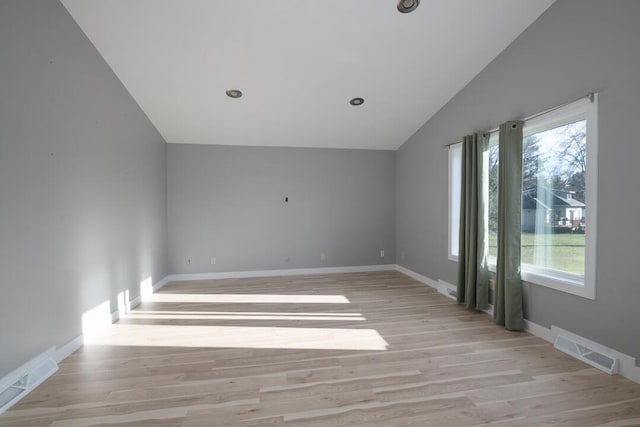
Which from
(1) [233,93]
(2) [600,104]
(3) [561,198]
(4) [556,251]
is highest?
(1) [233,93]

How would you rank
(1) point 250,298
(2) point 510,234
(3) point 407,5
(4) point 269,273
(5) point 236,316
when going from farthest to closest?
(4) point 269,273 < (1) point 250,298 < (5) point 236,316 < (2) point 510,234 < (3) point 407,5

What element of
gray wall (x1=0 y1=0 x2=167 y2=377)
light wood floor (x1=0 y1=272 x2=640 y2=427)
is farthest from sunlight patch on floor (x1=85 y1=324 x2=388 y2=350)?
gray wall (x1=0 y1=0 x2=167 y2=377)

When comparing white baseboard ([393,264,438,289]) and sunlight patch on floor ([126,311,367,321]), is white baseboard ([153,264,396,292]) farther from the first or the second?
→ sunlight patch on floor ([126,311,367,321])

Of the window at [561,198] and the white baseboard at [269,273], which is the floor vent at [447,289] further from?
the white baseboard at [269,273]

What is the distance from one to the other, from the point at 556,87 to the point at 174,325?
14.3 feet

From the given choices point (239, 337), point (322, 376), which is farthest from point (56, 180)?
point (322, 376)

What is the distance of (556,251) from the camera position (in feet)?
8.88

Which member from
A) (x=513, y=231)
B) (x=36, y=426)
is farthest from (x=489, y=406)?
(x=36, y=426)

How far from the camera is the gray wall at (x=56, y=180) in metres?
1.92

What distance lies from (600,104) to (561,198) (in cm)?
84

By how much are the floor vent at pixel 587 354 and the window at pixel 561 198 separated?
0.41 metres

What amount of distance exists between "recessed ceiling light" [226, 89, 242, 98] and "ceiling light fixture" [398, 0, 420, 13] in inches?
81.9

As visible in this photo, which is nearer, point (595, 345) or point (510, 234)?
point (595, 345)

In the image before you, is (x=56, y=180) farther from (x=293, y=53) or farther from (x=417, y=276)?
(x=417, y=276)
